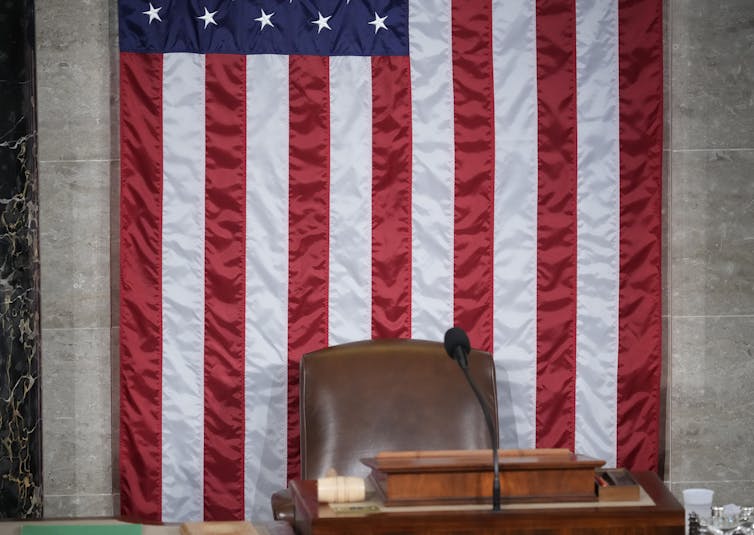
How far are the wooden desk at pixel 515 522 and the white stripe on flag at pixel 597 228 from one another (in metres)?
1.75

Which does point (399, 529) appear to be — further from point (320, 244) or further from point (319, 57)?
point (319, 57)

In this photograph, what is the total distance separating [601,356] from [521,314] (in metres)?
0.38

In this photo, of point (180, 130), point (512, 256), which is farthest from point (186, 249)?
point (512, 256)

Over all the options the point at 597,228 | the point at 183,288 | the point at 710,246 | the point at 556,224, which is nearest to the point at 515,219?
the point at 556,224

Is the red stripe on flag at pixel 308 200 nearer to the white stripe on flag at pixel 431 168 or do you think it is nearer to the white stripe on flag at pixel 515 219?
the white stripe on flag at pixel 431 168

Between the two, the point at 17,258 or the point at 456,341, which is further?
the point at 17,258

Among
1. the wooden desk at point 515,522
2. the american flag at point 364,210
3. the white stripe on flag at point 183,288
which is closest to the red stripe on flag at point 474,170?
the american flag at point 364,210

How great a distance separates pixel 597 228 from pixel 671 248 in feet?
1.15

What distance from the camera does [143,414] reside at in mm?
4301

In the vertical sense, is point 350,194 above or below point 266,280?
above

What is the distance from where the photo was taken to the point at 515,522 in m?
2.60

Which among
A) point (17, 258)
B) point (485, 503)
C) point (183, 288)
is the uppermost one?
A: point (17, 258)

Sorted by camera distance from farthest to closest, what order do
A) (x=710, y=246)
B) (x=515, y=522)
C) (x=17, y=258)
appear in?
(x=710, y=246) → (x=17, y=258) → (x=515, y=522)

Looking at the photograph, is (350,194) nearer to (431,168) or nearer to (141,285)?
(431,168)
